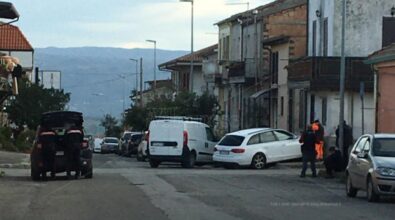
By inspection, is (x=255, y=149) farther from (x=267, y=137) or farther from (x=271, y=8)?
(x=271, y=8)

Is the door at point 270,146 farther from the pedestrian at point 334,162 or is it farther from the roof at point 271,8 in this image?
the roof at point 271,8

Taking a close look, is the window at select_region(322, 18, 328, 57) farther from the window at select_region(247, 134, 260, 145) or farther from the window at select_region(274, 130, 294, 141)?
the window at select_region(247, 134, 260, 145)

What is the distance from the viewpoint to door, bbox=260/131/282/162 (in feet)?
122

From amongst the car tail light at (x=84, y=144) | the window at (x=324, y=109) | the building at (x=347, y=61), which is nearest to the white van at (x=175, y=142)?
the building at (x=347, y=61)

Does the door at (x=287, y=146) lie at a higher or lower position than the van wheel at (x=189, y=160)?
higher

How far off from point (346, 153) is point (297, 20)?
22853 mm

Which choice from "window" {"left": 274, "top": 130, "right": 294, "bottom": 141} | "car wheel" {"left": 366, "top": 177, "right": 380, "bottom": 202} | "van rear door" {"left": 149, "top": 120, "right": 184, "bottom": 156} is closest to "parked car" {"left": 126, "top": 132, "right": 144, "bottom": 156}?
"van rear door" {"left": 149, "top": 120, "right": 184, "bottom": 156}

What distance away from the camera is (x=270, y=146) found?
37219 mm

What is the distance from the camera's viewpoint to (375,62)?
34219mm

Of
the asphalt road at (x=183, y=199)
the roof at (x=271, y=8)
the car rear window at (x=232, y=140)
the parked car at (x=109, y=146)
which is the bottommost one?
the parked car at (x=109, y=146)

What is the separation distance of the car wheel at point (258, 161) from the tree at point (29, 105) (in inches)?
1091

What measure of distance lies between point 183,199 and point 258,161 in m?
16.3

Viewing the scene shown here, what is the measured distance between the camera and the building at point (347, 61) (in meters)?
42.2

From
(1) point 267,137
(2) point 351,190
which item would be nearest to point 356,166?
(2) point 351,190
